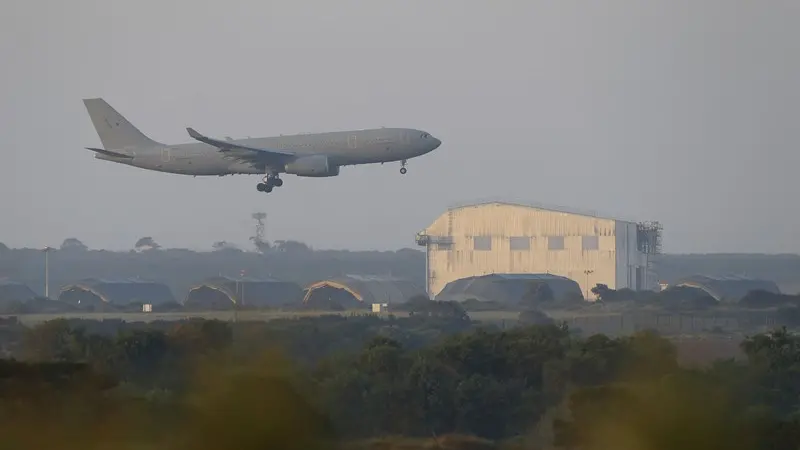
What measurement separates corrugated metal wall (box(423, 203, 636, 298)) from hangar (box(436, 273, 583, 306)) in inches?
128

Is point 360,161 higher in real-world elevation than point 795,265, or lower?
higher

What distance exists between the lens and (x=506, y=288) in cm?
7025

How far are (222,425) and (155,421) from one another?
1063 mm

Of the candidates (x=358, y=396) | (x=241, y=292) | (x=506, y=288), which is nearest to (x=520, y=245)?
(x=506, y=288)

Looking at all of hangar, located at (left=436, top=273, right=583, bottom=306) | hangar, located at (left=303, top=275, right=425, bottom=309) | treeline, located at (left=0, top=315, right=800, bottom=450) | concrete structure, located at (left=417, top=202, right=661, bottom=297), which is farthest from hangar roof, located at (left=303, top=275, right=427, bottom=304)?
treeline, located at (left=0, top=315, right=800, bottom=450)

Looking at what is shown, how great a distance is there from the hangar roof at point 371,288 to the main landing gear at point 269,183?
17.5ft

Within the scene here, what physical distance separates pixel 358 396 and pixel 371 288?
160 feet

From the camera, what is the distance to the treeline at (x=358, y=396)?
12.6 m

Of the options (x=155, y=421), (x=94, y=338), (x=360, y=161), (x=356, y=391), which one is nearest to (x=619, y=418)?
(x=155, y=421)

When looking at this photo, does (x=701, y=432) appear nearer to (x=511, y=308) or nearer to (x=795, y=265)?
(x=511, y=308)

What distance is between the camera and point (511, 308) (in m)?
A: 57.9

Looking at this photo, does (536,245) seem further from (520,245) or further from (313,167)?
(313,167)

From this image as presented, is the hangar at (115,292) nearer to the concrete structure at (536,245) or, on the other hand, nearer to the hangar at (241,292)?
the hangar at (241,292)

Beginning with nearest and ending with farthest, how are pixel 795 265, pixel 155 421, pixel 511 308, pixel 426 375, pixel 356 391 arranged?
1. pixel 155 421
2. pixel 356 391
3. pixel 426 375
4. pixel 511 308
5. pixel 795 265
